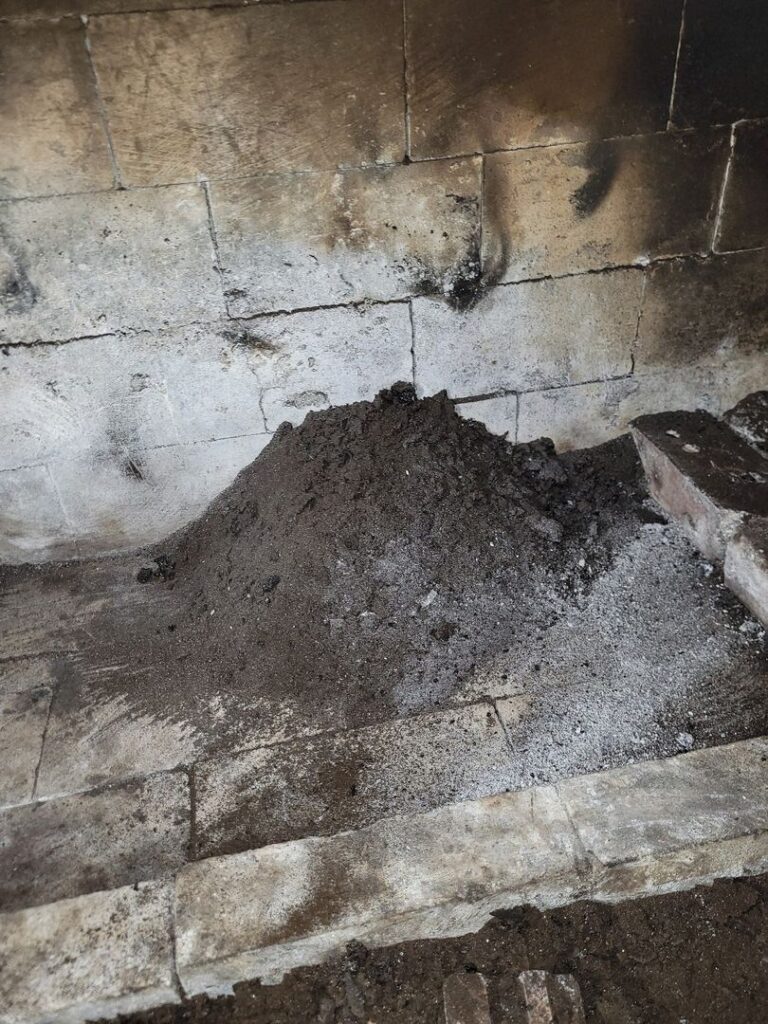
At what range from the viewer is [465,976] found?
2.71 metres

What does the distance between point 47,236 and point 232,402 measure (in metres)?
1.32

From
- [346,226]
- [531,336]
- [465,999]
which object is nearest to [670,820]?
[465,999]

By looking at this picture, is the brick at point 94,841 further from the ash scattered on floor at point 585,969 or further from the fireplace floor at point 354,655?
the ash scattered on floor at point 585,969

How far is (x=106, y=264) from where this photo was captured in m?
4.00

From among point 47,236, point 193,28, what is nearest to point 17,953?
point 47,236

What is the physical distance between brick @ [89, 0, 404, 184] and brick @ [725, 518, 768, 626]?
2751 millimetres

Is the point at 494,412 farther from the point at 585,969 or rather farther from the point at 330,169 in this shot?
the point at 585,969

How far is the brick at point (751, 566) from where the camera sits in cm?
378

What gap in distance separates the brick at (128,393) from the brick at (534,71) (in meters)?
1.64

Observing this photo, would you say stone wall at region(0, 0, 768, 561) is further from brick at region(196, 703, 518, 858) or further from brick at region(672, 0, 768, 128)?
brick at region(196, 703, 518, 858)

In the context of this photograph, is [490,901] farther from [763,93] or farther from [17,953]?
[763,93]

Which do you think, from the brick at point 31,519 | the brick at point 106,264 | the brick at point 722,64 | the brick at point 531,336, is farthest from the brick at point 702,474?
the brick at point 31,519

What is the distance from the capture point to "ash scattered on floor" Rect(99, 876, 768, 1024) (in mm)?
2641

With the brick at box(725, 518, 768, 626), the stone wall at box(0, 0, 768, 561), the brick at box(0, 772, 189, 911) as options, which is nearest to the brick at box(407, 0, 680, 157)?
the stone wall at box(0, 0, 768, 561)
